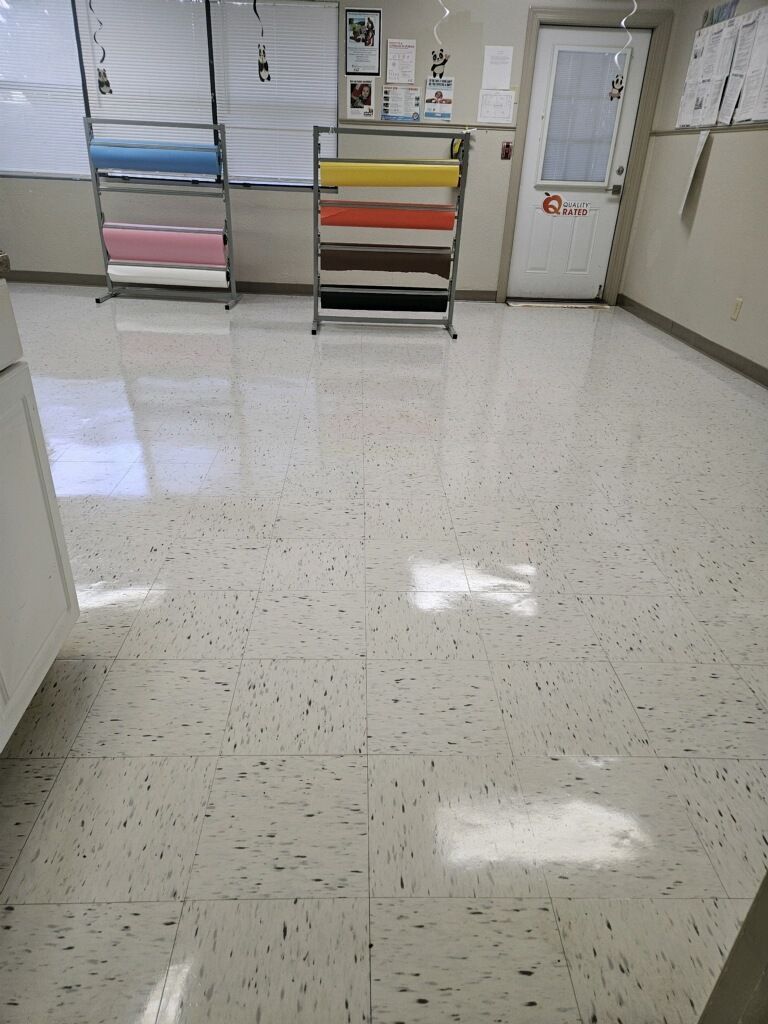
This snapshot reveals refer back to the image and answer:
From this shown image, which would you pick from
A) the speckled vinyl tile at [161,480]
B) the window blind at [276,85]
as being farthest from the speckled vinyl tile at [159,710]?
the window blind at [276,85]

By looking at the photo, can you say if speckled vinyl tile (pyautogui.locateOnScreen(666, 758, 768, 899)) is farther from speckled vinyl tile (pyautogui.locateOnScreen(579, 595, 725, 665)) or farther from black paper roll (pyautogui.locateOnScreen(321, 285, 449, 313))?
black paper roll (pyautogui.locateOnScreen(321, 285, 449, 313))

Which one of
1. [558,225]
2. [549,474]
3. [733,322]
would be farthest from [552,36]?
[549,474]

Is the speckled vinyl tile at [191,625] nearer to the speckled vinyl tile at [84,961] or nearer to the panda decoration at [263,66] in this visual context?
the speckled vinyl tile at [84,961]

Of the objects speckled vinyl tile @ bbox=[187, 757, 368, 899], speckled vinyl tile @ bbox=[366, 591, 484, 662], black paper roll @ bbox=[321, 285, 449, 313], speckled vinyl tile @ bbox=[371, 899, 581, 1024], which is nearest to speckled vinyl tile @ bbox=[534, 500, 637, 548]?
speckled vinyl tile @ bbox=[366, 591, 484, 662]

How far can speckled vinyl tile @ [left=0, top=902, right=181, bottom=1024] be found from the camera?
0.87 m

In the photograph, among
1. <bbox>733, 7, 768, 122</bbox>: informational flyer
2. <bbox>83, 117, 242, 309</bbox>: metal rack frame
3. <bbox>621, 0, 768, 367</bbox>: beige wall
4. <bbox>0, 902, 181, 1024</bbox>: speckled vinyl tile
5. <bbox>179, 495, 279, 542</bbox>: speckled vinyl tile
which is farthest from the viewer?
<bbox>83, 117, 242, 309</bbox>: metal rack frame

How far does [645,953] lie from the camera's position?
3.13 ft

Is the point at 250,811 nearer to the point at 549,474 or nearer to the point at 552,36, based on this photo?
the point at 549,474

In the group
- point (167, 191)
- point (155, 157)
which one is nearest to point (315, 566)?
point (155, 157)

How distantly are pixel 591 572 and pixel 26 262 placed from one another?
5.42 m

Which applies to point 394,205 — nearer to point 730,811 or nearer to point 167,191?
point 167,191

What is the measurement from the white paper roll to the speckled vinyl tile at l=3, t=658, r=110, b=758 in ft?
12.3

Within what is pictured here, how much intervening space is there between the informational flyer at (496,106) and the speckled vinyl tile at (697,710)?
4.78m

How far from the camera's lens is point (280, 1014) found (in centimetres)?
87
